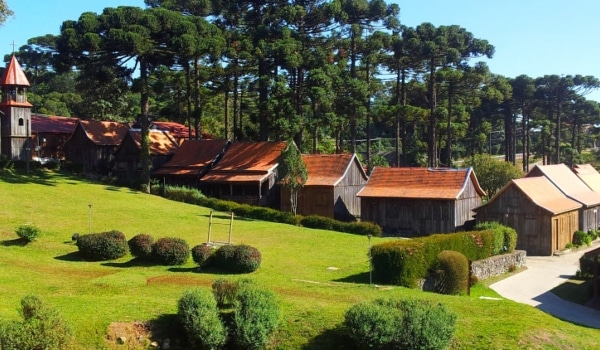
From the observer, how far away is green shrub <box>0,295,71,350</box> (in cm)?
1217

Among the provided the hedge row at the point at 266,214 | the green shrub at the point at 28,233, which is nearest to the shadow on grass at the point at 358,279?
the hedge row at the point at 266,214

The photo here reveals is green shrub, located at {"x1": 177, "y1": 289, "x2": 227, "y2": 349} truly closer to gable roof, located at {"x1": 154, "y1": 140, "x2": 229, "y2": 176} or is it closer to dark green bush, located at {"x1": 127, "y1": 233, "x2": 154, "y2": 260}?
dark green bush, located at {"x1": 127, "y1": 233, "x2": 154, "y2": 260}

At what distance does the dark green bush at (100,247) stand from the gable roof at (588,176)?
39611 mm

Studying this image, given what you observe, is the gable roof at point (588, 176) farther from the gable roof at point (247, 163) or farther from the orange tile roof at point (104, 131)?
the orange tile roof at point (104, 131)

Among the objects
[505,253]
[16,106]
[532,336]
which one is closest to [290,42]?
[16,106]

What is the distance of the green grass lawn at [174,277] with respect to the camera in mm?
14711

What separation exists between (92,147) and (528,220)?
38493mm

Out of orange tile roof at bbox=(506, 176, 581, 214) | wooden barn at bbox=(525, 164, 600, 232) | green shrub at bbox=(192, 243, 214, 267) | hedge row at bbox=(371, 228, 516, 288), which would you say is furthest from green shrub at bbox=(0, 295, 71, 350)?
wooden barn at bbox=(525, 164, 600, 232)

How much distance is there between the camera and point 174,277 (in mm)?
21594

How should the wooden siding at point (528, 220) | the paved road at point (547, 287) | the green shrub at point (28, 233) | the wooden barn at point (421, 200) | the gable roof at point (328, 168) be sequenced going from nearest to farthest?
the paved road at point (547, 287) < the green shrub at point (28, 233) < the wooden siding at point (528, 220) < the wooden barn at point (421, 200) < the gable roof at point (328, 168)

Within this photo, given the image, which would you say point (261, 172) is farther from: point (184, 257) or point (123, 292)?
point (123, 292)

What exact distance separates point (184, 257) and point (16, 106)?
31.6m

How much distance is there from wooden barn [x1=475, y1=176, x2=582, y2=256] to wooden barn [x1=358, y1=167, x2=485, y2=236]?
173 cm

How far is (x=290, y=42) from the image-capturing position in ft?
166
